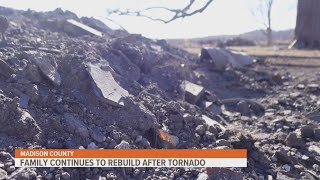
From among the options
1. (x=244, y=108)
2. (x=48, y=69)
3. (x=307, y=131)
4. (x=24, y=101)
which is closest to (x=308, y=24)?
(x=244, y=108)

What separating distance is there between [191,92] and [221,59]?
2.33m

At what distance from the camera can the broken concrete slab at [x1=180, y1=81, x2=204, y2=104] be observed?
16.8 ft

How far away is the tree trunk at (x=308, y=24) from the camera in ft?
32.2

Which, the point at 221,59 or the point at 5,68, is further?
the point at 221,59

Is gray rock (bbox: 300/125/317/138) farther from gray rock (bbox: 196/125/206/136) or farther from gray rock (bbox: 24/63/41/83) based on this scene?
gray rock (bbox: 24/63/41/83)

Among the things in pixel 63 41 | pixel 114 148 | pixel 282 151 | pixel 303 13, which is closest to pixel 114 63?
pixel 63 41

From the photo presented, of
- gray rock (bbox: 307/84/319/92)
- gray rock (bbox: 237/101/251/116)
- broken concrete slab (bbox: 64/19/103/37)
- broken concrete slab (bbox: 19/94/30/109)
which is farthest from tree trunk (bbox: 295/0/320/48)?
broken concrete slab (bbox: 19/94/30/109)

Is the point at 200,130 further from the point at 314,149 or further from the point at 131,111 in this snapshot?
the point at 314,149

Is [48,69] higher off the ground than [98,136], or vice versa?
[48,69]

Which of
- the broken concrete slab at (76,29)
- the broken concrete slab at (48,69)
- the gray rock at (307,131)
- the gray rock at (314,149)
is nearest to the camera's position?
the broken concrete slab at (48,69)

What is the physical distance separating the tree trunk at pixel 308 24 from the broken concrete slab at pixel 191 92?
5922mm

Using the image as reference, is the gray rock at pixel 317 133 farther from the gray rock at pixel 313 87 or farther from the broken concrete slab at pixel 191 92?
the gray rock at pixel 313 87

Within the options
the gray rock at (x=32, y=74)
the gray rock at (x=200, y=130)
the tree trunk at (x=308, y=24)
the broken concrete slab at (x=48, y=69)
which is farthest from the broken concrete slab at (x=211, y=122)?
the tree trunk at (x=308, y=24)

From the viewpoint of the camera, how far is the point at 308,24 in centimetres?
1015
